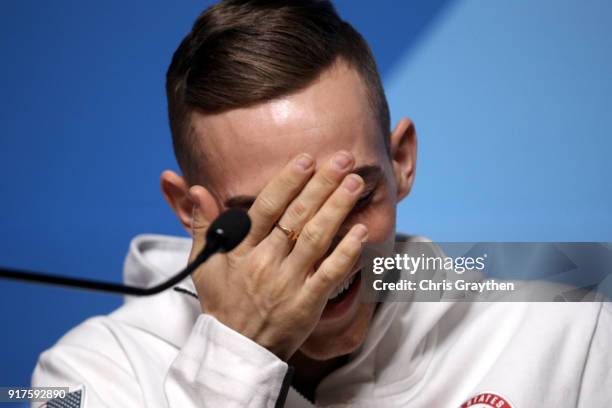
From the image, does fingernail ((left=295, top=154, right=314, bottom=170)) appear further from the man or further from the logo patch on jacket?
the logo patch on jacket

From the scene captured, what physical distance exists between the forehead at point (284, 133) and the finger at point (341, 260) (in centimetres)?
14

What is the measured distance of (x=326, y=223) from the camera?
104 centimetres

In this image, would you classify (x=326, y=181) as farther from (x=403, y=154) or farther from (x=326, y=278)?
(x=403, y=154)

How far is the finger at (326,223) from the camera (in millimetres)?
1032

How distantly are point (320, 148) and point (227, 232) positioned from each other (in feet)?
1.27

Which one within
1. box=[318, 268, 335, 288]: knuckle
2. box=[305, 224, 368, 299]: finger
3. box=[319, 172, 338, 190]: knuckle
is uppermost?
box=[319, 172, 338, 190]: knuckle

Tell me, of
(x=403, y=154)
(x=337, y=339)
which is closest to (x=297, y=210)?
(x=337, y=339)

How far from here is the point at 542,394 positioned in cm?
121

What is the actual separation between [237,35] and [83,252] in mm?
1252

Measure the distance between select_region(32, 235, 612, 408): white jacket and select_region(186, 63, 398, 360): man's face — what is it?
0.08 metres

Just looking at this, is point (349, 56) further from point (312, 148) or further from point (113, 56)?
point (113, 56)

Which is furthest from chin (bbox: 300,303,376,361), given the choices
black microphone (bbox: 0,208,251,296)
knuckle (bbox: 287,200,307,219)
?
black microphone (bbox: 0,208,251,296)

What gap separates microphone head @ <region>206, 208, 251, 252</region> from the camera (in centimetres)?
76

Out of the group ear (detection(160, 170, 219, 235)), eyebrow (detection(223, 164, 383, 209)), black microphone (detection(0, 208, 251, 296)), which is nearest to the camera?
black microphone (detection(0, 208, 251, 296))
